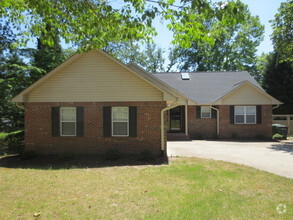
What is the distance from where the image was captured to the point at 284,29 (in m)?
15.3

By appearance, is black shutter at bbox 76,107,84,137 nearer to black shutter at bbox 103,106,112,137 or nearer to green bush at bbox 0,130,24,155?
black shutter at bbox 103,106,112,137

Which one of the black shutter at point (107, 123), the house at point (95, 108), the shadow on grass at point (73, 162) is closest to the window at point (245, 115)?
the house at point (95, 108)

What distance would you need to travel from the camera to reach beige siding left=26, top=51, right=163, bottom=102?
1020cm

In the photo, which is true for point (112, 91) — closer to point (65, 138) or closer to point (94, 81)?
point (94, 81)

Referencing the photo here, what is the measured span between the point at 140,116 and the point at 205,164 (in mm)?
3633

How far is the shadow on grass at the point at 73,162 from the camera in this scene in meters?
8.84

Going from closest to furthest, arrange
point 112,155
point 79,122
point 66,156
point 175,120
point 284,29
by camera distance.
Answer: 1. point 112,155
2. point 66,156
3. point 79,122
4. point 284,29
5. point 175,120

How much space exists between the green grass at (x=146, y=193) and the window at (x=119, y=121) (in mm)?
2729

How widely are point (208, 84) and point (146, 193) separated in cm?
1670

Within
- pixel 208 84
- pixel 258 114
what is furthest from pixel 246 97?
pixel 208 84

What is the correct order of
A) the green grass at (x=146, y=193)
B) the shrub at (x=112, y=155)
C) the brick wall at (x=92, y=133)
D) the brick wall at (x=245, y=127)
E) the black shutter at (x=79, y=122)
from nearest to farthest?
the green grass at (x=146, y=193) < the shrub at (x=112, y=155) < the brick wall at (x=92, y=133) < the black shutter at (x=79, y=122) < the brick wall at (x=245, y=127)

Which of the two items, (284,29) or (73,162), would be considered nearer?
(73,162)

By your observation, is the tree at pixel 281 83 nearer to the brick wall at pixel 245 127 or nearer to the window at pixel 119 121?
the brick wall at pixel 245 127

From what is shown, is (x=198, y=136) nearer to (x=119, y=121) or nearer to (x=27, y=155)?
(x=119, y=121)
